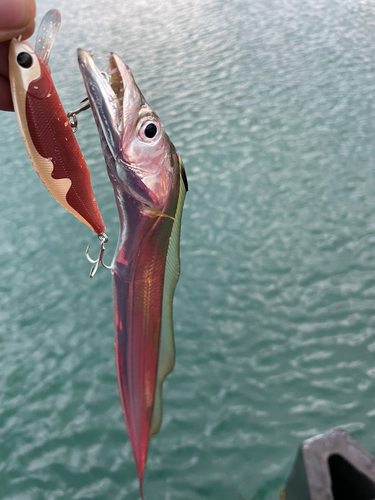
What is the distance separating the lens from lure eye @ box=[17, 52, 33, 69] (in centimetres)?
24

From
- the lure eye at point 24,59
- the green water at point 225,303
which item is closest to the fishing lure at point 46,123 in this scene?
the lure eye at point 24,59

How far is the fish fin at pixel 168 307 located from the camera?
0.92ft

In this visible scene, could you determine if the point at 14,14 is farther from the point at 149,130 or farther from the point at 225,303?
the point at 225,303

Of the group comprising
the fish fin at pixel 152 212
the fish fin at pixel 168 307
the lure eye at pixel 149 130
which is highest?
the lure eye at pixel 149 130

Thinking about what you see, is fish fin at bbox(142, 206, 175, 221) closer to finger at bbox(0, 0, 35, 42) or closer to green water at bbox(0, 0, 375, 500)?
finger at bbox(0, 0, 35, 42)

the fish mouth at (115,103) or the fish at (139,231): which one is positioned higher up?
the fish mouth at (115,103)

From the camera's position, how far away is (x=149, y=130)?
23 centimetres

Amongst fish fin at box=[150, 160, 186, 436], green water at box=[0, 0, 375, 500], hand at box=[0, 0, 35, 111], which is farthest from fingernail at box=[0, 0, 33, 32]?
green water at box=[0, 0, 375, 500]

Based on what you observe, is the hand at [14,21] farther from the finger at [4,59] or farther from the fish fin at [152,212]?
the fish fin at [152,212]

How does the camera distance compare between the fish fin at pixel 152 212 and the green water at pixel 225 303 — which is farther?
the green water at pixel 225 303

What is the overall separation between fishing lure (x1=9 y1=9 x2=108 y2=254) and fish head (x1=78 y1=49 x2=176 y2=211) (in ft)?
0.12

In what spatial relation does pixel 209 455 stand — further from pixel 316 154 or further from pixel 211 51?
pixel 211 51

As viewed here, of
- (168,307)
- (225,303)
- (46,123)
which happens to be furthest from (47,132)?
(225,303)

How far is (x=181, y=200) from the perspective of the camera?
0.89 feet
